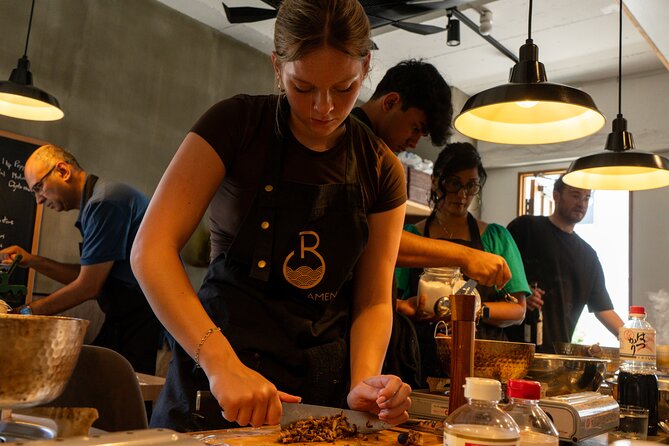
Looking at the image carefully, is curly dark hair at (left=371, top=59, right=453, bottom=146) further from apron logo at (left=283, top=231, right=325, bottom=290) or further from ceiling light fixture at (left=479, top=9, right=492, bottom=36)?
ceiling light fixture at (left=479, top=9, right=492, bottom=36)

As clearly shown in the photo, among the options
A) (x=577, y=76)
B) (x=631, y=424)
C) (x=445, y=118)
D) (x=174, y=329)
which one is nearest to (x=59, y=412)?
(x=174, y=329)

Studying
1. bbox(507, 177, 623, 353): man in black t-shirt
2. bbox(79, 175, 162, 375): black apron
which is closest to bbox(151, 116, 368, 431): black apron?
bbox(79, 175, 162, 375): black apron

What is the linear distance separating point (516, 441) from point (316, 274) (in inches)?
29.3

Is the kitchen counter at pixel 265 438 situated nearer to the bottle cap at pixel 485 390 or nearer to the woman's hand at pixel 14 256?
the bottle cap at pixel 485 390

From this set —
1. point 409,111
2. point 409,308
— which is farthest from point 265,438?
point 409,111

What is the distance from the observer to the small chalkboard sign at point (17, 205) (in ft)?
12.3

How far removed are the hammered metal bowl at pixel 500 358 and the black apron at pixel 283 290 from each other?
0.30 m

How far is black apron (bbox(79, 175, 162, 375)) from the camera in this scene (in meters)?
3.09

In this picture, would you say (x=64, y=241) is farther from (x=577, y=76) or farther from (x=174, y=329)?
(x=577, y=76)

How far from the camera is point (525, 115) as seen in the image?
2.26 meters

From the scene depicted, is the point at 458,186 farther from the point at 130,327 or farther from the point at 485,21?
the point at 485,21

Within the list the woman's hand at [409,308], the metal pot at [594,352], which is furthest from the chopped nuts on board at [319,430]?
the metal pot at [594,352]

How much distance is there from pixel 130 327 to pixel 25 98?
1325 millimetres

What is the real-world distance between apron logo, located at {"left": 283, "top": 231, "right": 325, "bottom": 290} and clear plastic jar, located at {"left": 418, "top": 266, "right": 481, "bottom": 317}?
0.68 metres
